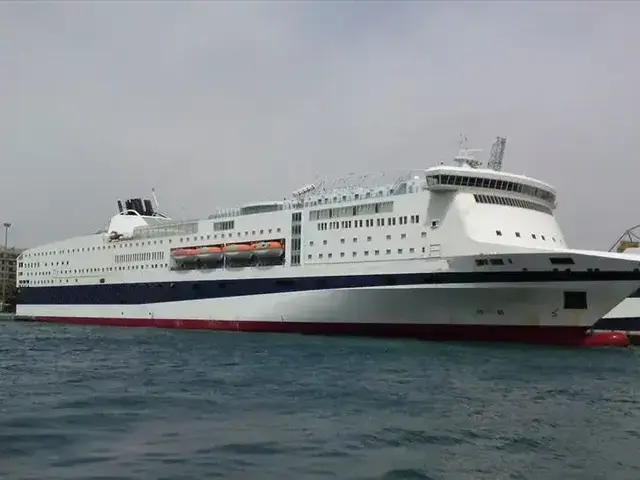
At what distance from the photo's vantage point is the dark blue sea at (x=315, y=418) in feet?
28.8

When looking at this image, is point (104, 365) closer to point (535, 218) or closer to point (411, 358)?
point (411, 358)

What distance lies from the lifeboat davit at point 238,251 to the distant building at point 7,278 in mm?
67218

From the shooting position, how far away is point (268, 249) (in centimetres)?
3734

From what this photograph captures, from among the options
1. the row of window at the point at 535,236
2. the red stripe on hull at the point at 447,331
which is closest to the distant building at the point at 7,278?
the red stripe on hull at the point at 447,331

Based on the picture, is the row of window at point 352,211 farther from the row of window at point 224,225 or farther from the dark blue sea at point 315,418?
the dark blue sea at point 315,418

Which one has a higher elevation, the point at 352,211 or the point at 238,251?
the point at 352,211

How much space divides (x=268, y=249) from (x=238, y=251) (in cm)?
217

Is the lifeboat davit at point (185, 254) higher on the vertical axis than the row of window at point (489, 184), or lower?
lower

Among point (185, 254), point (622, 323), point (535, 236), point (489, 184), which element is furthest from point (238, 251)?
point (622, 323)

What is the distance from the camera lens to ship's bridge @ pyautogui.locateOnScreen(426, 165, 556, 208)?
31.1 m

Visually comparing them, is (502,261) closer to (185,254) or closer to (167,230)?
(185,254)

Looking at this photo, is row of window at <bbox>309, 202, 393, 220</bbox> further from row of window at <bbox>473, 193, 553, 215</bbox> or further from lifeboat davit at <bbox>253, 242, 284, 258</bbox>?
row of window at <bbox>473, 193, 553, 215</bbox>

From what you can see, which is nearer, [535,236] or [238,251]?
[535,236]

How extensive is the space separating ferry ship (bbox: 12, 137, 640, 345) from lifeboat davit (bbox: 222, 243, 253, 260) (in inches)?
3.4
